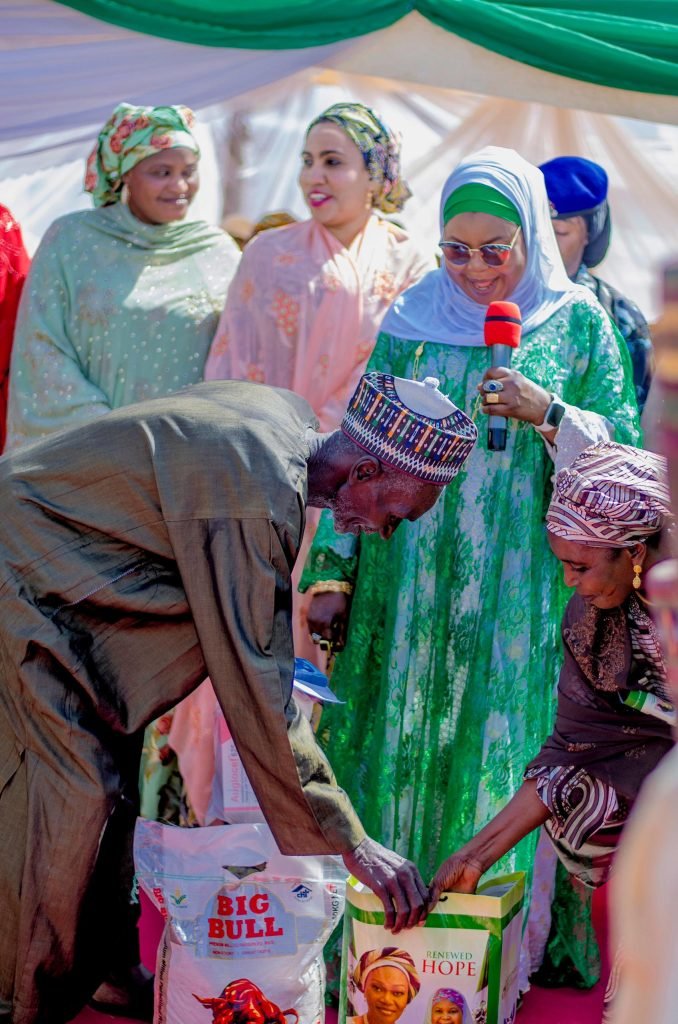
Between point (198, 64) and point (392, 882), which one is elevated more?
point (198, 64)

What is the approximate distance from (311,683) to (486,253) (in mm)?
1329

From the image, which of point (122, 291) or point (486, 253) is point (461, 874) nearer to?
point (486, 253)

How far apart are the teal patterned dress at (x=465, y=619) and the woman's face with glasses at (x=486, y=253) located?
176 mm

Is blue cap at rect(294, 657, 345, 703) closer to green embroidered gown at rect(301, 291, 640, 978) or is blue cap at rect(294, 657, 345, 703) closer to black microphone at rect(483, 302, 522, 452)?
green embroidered gown at rect(301, 291, 640, 978)

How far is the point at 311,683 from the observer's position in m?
3.65

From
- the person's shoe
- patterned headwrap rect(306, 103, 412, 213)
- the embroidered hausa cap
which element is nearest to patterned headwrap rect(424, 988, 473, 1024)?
the person's shoe

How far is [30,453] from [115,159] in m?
2.08

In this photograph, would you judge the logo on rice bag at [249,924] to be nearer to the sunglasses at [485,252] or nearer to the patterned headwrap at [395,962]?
the patterned headwrap at [395,962]

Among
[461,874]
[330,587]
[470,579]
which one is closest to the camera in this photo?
[461,874]

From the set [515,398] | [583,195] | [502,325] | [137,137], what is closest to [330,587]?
[515,398]

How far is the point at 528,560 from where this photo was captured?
4.08m

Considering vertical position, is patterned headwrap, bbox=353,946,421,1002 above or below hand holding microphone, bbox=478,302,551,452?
below

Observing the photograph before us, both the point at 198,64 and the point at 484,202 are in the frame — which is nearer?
the point at 484,202

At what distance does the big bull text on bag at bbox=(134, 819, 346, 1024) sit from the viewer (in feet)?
11.5
